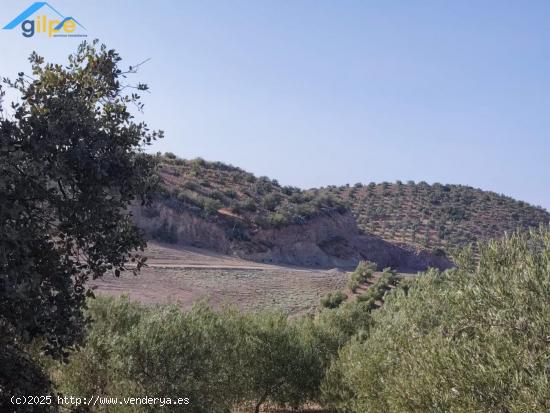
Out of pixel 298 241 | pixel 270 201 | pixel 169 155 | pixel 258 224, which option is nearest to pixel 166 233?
pixel 258 224

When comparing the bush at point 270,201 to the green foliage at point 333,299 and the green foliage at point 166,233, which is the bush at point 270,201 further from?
the green foliage at point 333,299

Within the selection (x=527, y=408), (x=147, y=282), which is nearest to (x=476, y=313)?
(x=527, y=408)

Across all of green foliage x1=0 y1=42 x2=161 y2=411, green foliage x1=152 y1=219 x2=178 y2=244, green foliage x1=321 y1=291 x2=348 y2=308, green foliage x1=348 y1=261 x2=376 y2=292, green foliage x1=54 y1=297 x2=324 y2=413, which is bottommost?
green foliage x1=321 y1=291 x2=348 y2=308

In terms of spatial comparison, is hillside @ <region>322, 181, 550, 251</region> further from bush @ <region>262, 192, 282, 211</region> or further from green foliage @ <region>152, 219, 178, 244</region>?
green foliage @ <region>152, 219, 178, 244</region>

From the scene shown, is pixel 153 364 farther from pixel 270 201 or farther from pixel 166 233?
pixel 270 201

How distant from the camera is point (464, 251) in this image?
34.6 ft

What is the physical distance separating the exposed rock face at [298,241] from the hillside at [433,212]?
21.8 ft

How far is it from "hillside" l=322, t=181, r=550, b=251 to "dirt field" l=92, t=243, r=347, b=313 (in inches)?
1191

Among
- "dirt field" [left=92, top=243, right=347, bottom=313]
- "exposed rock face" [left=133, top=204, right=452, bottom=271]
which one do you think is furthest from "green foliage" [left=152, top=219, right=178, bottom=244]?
"dirt field" [left=92, top=243, right=347, bottom=313]

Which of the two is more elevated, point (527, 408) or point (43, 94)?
point (43, 94)

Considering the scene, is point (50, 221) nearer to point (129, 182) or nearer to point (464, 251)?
point (129, 182)

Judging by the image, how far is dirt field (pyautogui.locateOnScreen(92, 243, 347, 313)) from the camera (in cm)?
3195

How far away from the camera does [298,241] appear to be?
57.3 m

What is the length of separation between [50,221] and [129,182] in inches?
44.2
